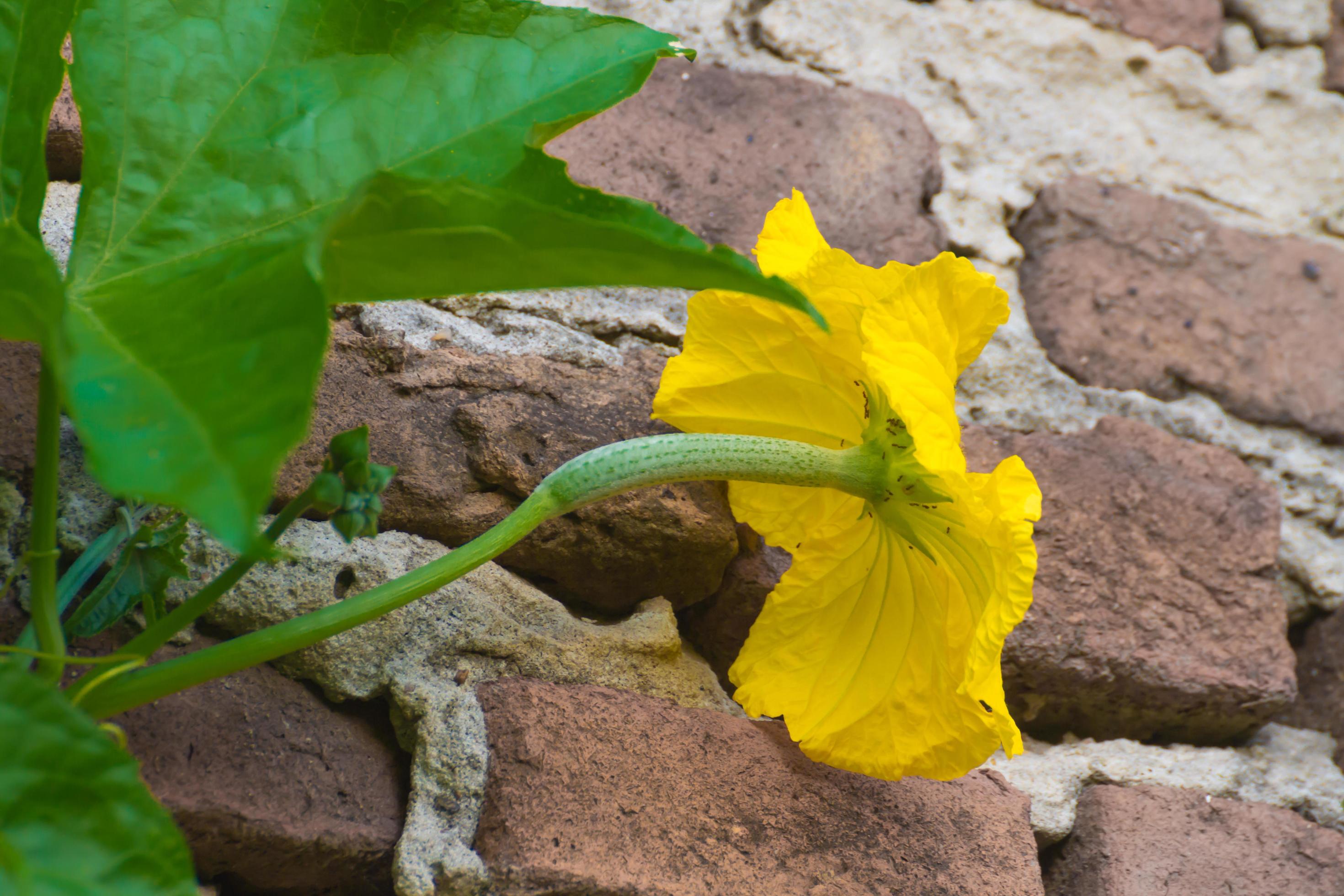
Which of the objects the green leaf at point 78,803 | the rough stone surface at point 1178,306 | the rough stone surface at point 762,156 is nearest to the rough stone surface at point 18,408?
the green leaf at point 78,803

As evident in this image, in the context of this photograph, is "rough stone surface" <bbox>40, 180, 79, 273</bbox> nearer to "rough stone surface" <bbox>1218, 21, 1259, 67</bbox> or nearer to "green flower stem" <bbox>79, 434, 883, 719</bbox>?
"green flower stem" <bbox>79, 434, 883, 719</bbox>

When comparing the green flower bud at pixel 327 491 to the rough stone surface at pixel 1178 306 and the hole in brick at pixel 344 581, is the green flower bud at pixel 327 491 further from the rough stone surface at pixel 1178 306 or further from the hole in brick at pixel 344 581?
the rough stone surface at pixel 1178 306

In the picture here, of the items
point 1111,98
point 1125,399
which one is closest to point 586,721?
point 1125,399

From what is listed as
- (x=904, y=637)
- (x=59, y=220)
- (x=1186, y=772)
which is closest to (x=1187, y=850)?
(x=1186, y=772)

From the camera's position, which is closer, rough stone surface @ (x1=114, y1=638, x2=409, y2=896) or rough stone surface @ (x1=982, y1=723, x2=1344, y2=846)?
rough stone surface @ (x1=114, y1=638, x2=409, y2=896)

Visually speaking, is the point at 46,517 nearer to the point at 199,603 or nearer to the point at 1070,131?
the point at 199,603

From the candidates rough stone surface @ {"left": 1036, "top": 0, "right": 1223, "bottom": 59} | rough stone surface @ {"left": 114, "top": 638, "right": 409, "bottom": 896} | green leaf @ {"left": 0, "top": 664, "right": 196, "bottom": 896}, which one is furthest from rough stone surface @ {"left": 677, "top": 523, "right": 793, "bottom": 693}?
rough stone surface @ {"left": 1036, "top": 0, "right": 1223, "bottom": 59}

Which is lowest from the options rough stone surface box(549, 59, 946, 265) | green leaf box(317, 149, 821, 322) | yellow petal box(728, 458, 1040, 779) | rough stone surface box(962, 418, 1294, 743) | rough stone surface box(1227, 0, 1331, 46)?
rough stone surface box(962, 418, 1294, 743)
